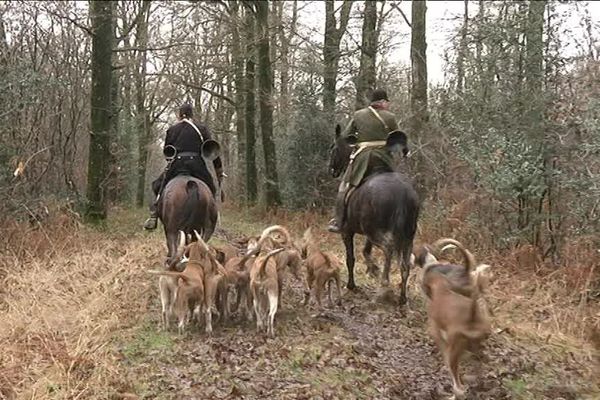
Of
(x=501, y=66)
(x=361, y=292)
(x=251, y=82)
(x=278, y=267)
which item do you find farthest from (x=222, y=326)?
(x=251, y=82)

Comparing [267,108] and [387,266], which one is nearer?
[387,266]

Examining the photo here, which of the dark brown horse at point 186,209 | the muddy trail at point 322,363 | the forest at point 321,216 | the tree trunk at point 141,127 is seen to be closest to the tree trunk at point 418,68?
the forest at point 321,216

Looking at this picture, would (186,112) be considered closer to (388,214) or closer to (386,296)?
(388,214)

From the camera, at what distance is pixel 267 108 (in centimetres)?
2083

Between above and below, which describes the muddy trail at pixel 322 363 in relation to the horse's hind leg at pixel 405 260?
below

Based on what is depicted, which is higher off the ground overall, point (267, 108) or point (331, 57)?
point (331, 57)

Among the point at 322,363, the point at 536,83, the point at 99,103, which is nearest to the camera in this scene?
the point at 322,363

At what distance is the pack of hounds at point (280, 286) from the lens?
587cm

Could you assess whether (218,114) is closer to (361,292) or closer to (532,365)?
(361,292)

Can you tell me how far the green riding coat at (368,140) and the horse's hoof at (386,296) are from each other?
5.11 feet

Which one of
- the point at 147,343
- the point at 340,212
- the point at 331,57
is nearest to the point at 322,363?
the point at 147,343

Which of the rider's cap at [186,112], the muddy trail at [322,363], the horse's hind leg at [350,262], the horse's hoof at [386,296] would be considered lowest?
the muddy trail at [322,363]

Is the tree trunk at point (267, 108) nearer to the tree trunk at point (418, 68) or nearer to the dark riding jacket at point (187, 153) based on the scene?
the tree trunk at point (418, 68)

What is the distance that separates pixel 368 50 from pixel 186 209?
11.1 meters
